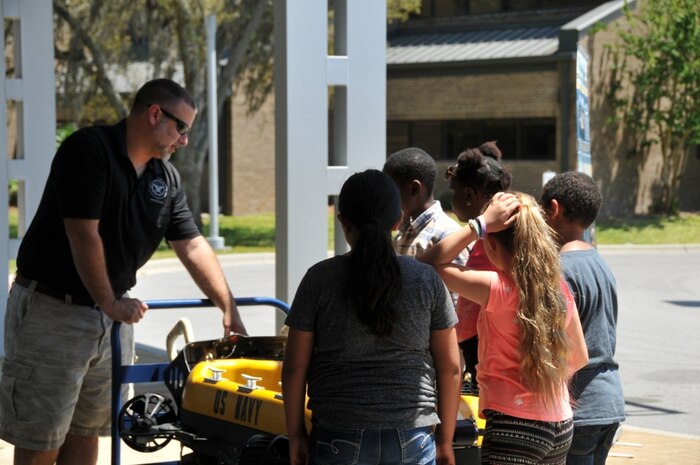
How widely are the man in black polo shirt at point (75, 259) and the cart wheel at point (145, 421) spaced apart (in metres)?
0.33

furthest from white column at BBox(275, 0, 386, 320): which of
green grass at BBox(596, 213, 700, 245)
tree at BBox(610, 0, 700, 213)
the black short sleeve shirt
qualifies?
tree at BBox(610, 0, 700, 213)

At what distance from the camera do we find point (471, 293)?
3988 millimetres

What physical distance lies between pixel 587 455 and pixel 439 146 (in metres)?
31.5

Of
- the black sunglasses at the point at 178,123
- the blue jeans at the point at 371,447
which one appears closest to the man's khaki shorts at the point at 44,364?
the black sunglasses at the point at 178,123

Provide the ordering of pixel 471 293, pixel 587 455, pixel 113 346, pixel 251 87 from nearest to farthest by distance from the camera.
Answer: pixel 471 293
pixel 587 455
pixel 113 346
pixel 251 87

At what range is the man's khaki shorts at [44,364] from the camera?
185 inches

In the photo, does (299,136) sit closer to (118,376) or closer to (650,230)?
(118,376)

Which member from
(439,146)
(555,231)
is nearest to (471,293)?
(555,231)

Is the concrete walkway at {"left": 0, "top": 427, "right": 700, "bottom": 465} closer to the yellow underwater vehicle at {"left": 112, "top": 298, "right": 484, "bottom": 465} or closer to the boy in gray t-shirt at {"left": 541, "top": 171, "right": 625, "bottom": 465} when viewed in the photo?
the yellow underwater vehicle at {"left": 112, "top": 298, "right": 484, "bottom": 465}

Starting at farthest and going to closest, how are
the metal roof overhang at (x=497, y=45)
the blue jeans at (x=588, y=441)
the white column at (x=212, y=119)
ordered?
1. the metal roof overhang at (x=497, y=45)
2. the white column at (x=212, y=119)
3. the blue jeans at (x=588, y=441)

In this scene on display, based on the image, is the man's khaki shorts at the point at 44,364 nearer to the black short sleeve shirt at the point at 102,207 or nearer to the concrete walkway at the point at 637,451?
the black short sleeve shirt at the point at 102,207

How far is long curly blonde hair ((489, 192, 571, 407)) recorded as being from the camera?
3842mm

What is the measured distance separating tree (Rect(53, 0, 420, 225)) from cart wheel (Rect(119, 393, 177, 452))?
21.0 metres

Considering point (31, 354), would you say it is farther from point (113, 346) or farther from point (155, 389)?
point (155, 389)
